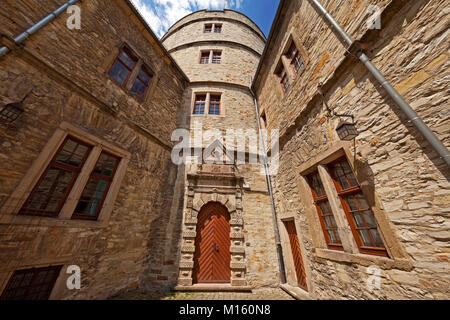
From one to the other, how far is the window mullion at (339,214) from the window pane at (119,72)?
20.7ft

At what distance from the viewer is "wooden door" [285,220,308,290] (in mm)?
4447

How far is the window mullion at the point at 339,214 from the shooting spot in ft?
9.55

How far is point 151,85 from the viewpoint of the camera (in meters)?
5.93

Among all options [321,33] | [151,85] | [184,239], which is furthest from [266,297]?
[151,85]

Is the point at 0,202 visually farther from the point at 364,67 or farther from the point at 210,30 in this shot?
the point at 210,30

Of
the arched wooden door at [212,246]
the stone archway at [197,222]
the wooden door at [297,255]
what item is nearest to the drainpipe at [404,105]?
the wooden door at [297,255]

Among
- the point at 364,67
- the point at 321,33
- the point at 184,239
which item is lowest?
the point at 184,239

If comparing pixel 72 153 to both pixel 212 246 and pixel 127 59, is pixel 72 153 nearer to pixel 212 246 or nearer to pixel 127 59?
pixel 127 59

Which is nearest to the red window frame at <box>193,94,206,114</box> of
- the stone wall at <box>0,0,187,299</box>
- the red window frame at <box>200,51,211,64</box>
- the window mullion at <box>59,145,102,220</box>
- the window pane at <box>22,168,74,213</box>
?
the stone wall at <box>0,0,187,299</box>

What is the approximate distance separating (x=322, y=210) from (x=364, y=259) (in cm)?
128

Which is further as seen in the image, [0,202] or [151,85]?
[151,85]

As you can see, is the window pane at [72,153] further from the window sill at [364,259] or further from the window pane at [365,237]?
the window pane at [365,237]

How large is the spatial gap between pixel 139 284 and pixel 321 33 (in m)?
8.27
